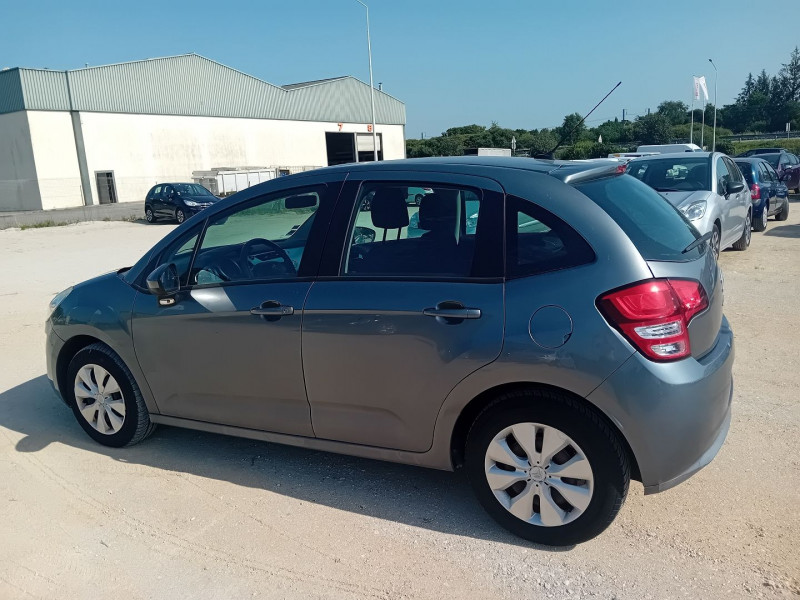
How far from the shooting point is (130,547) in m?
3.33

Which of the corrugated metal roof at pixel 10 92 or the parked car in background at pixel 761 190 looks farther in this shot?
the corrugated metal roof at pixel 10 92

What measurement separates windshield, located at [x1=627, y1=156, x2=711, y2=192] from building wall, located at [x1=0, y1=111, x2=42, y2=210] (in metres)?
33.6

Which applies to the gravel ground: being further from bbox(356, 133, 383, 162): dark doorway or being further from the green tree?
the green tree

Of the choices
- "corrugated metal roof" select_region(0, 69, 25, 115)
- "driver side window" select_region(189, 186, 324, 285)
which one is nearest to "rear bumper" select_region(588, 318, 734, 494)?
"driver side window" select_region(189, 186, 324, 285)

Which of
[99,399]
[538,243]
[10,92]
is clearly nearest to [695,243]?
[538,243]

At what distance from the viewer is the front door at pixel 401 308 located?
3.12 meters

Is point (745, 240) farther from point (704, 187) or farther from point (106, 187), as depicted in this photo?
point (106, 187)

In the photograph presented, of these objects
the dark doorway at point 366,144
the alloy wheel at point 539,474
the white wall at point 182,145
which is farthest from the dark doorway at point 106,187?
the alloy wheel at point 539,474

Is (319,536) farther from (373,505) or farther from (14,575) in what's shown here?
(14,575)

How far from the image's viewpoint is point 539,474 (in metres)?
3.08

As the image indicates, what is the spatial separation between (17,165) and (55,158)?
6.74 feet

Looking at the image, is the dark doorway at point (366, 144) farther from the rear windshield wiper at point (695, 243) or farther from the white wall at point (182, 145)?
the rear windshield wiper at point (695, 243)

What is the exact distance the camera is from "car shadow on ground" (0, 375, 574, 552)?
3.49 m

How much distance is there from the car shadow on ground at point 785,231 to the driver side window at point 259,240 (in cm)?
1261
